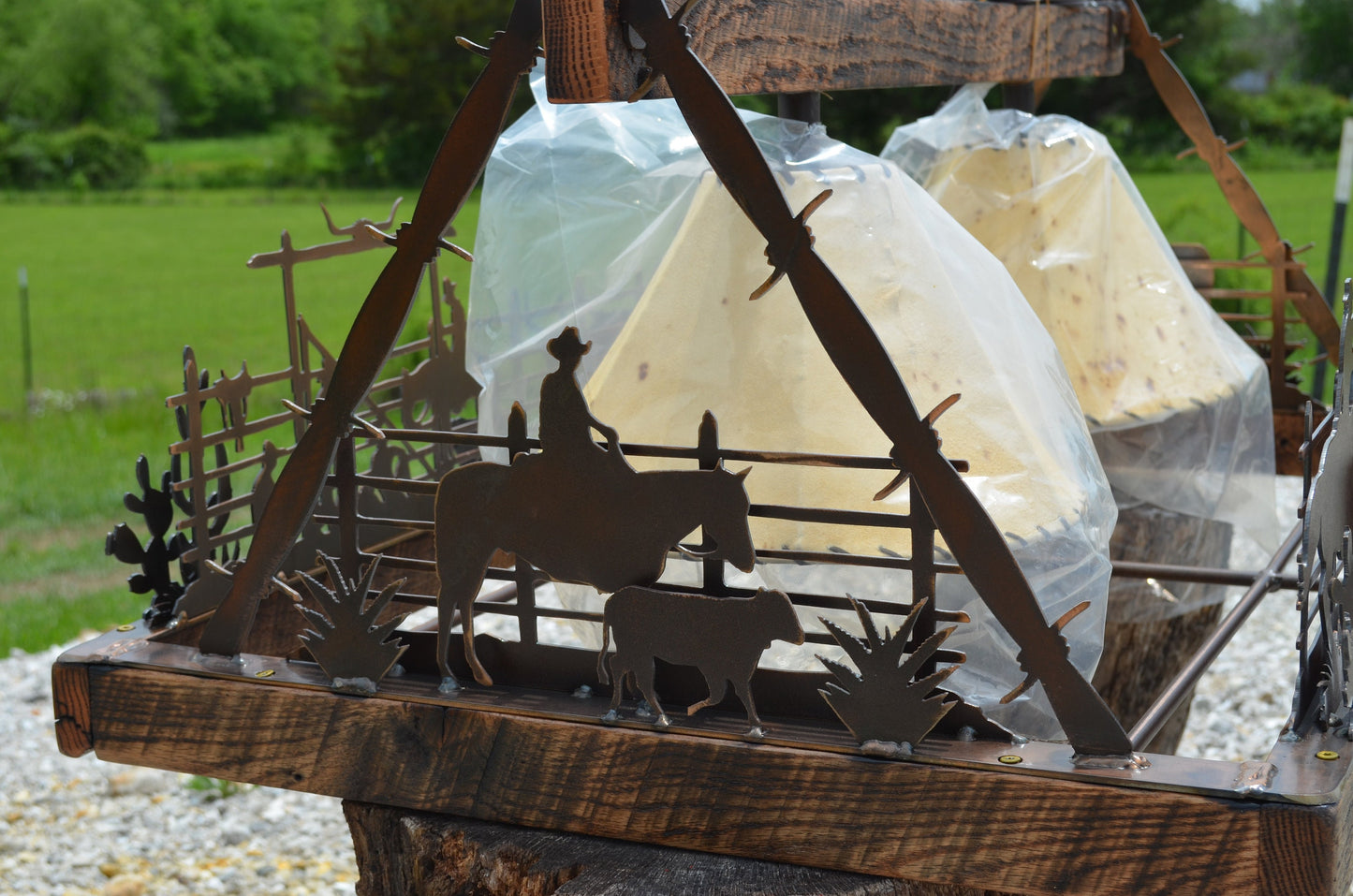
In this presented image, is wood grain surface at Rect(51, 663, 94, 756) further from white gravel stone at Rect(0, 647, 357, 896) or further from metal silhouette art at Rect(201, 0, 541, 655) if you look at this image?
white gravel stone at Rect(0, 647, 357, 896)

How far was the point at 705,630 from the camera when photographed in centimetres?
77

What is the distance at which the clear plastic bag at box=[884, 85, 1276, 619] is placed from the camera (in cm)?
150

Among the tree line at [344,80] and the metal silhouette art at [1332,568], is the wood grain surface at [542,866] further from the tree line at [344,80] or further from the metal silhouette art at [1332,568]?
the tree line at [344,80]

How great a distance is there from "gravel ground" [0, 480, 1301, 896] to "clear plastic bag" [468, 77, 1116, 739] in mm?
1407

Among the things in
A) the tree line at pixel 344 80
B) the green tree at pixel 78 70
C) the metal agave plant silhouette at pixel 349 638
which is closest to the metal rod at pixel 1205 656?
the metal agave plant silhouette at pixel 349 638

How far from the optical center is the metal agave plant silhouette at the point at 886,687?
0.73m

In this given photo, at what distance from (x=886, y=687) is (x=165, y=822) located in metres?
1.94

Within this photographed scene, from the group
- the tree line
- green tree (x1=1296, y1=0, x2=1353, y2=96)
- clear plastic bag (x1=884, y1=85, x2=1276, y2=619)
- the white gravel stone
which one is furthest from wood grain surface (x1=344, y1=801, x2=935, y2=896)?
green tree (x1=1296, y1=0, x2=1353, y2=96)

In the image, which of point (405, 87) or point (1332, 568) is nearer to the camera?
point (1332, 568)

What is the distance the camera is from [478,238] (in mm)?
1162

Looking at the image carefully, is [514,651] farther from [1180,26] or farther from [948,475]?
[1180,26]

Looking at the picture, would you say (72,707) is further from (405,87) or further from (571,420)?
(405,87)

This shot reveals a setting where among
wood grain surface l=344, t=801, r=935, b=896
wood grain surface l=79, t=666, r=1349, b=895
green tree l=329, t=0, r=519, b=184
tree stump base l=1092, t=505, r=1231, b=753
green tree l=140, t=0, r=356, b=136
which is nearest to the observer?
wood grain surface l=79, t=666, r=1349, b=895

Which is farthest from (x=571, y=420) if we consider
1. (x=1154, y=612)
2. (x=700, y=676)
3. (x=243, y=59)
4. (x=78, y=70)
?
(x=243, y=59)
